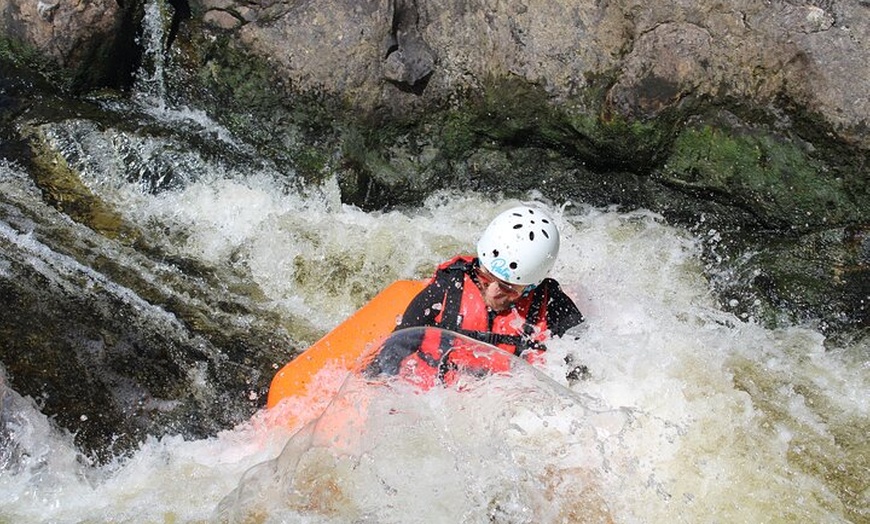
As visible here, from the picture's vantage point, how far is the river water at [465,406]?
3.97 metres

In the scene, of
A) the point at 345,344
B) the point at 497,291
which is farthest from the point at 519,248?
the point at 345,344

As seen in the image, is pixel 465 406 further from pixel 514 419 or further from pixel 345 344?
pixel 345 344

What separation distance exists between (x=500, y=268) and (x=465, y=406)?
0.79m

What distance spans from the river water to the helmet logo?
50 cm

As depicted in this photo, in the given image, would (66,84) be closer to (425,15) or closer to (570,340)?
(425,15)

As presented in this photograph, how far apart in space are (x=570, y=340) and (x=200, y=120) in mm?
3440

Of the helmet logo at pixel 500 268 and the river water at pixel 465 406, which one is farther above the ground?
the helmet logo at pixel 500 268

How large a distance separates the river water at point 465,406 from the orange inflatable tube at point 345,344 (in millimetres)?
175

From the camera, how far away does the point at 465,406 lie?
405 centimetres

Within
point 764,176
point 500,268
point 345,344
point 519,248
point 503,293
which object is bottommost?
point 345,344

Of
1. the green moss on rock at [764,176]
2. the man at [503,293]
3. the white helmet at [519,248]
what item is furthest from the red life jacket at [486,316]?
the green moss on rock at [764,176]

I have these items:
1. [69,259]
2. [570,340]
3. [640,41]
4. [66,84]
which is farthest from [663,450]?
[66,84]

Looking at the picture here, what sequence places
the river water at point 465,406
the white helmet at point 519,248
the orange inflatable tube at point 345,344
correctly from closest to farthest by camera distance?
the river water at point 465,406 < the white helmet at point 519,248 < the orange inflatable tube at point 345,344

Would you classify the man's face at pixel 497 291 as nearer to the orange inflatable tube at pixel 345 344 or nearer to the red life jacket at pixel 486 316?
the red life jacket at pixel 486 316
